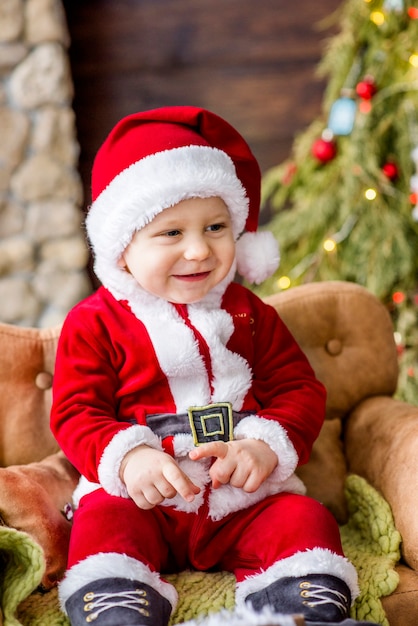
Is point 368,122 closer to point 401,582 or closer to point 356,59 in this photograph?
point 356,59

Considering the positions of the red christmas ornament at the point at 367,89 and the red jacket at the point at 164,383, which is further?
the red christmas ornament at the point at 367,89

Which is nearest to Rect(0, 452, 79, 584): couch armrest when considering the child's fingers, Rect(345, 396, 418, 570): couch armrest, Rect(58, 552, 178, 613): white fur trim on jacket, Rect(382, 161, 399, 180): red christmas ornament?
Rect(58, 552, 178, 613): white fur trim on jacket

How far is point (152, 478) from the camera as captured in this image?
108 cm

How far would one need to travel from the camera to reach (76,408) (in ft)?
3.83

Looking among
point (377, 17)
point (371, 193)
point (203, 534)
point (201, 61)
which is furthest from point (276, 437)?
point (201, 61)

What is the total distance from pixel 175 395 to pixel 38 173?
164 cm

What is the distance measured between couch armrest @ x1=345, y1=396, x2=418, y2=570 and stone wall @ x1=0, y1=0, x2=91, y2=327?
4.97 ft

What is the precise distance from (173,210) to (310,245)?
1.27 metres

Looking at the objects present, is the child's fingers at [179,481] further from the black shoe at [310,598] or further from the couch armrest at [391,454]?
the couch armrest at [391,454]

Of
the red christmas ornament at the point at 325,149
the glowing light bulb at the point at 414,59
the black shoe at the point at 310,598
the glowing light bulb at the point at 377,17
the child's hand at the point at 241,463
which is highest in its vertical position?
the glowing light bulb at the point at 377,17

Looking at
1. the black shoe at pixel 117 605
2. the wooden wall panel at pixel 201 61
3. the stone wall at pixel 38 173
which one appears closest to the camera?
the black shoe at pixel 117 605

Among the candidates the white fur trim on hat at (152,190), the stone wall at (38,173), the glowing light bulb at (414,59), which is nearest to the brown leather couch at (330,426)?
the white fur trim on hat at (152,190)

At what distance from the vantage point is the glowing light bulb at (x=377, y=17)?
2.16 m

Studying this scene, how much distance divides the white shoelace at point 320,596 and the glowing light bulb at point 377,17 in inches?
68.1
